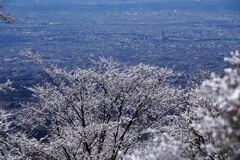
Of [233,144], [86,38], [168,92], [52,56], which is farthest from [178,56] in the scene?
[233,144]

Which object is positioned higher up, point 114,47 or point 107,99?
point 107,99

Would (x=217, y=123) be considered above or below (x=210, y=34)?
above

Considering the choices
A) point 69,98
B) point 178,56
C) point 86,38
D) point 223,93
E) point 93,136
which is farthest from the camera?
point 86,38

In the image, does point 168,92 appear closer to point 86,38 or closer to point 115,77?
point 115,77

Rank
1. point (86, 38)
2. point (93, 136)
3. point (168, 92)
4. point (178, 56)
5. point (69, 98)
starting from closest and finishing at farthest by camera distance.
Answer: point (93, 136) → point (69, 98) → point (168, 92) → point (178, 56) → point (86, 38)

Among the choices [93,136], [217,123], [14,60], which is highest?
[217,123]

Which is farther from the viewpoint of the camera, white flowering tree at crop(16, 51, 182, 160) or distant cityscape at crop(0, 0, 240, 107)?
distant cityscape at crop(0, 0, 240, 107)

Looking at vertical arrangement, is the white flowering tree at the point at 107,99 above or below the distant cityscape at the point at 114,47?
above

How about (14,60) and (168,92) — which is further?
(14,60)

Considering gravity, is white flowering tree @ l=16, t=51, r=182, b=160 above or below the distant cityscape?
above

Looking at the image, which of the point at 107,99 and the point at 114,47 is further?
the point at 114,47

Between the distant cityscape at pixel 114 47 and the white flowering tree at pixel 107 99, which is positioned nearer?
the white flowering tree at pixel 107 99
